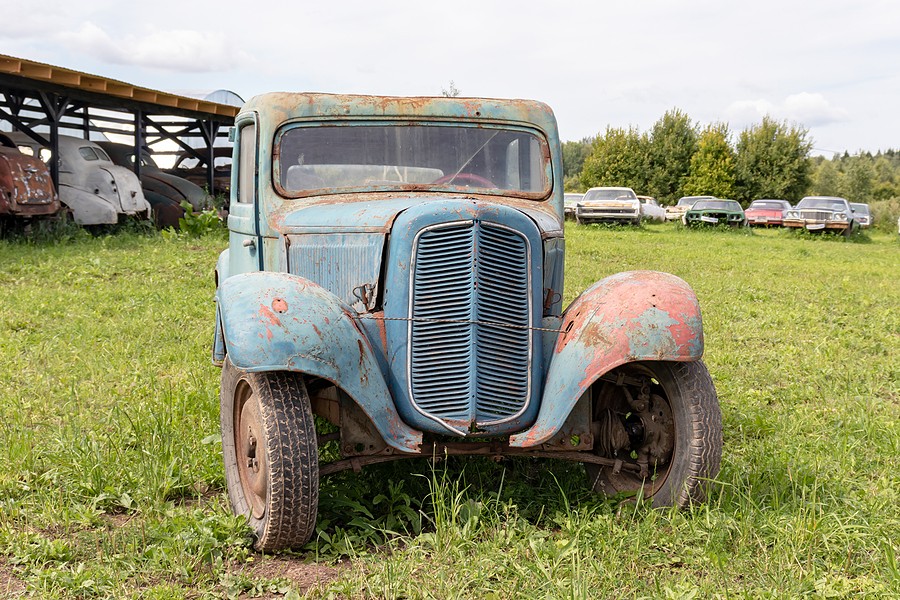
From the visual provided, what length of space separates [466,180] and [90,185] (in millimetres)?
12470

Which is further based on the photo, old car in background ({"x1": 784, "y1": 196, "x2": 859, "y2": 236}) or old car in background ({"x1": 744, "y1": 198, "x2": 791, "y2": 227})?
old car in background ({"x1": 744, "y1": 198, "x2": 791, "y2": 227})

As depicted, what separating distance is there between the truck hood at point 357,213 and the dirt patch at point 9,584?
6.27ft

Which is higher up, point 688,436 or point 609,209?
point 609,209

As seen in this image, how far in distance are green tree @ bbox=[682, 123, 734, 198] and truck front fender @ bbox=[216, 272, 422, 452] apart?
43.2m

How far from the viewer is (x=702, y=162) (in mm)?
44781

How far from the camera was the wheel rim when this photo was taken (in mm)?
3420

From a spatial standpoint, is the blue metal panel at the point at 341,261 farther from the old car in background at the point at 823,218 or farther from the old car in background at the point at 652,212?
the old car in background at the point at 652,212

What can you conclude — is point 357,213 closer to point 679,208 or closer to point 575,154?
point 679,208

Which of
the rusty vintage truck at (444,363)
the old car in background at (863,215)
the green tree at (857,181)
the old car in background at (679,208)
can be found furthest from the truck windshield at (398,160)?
the green tree at (857,181)

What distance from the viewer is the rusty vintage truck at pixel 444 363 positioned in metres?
3.37

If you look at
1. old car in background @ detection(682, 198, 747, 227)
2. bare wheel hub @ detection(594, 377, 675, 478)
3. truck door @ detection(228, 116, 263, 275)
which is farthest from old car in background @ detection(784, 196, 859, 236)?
bare wheel hub @ detection(594, 377, 675, 478)

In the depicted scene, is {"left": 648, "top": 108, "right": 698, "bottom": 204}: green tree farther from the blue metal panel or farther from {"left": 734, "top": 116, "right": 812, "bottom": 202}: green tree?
the blue metal panel

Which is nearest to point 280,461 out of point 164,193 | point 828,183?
point 164,193

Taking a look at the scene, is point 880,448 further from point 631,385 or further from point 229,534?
point 229,534
